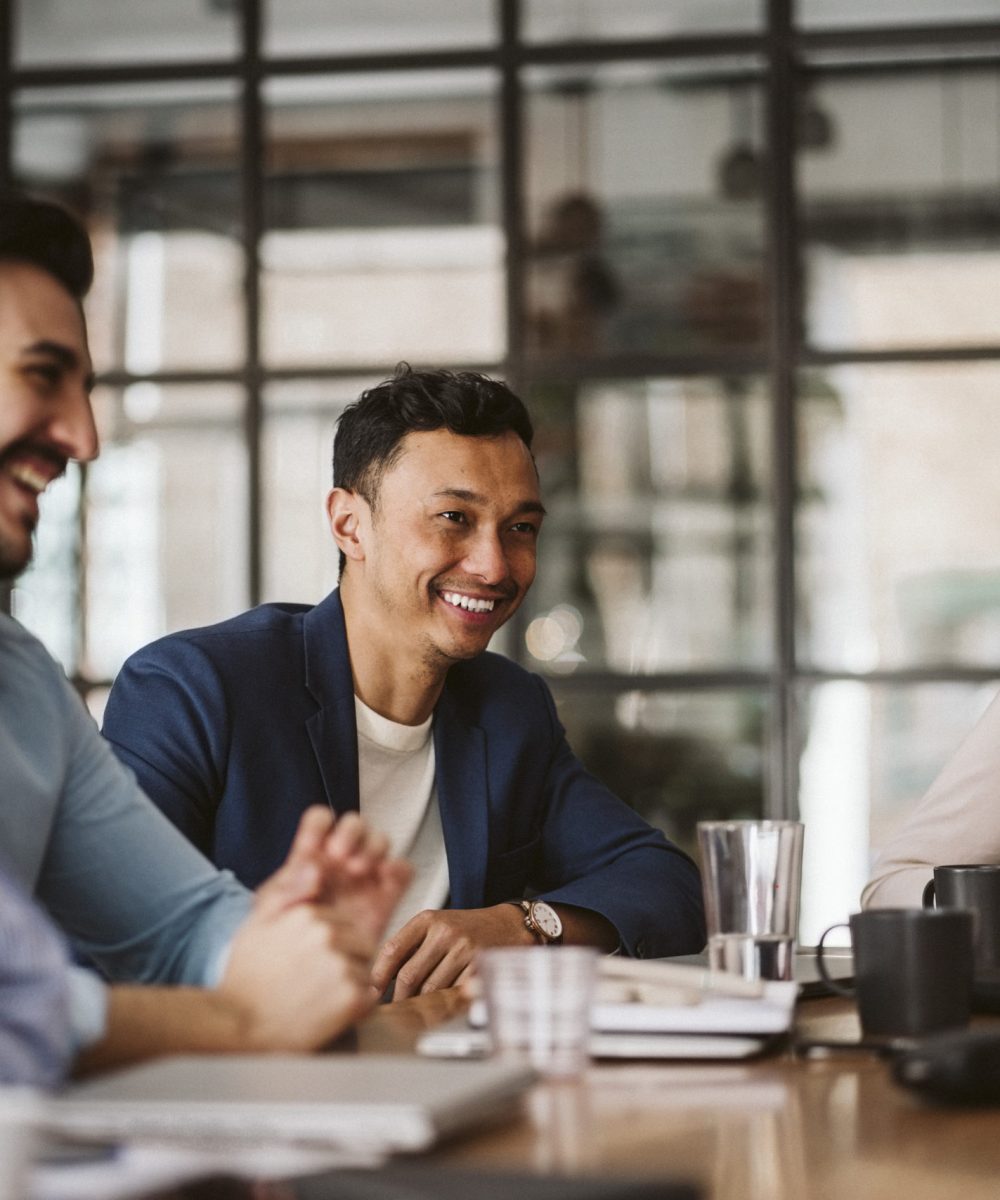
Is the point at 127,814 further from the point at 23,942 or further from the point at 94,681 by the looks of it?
the point at 94,681

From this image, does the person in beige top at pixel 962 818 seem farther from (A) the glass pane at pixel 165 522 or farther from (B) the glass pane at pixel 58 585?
(B) the glass pane at pixel 58 585

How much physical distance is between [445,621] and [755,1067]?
1.21 metres

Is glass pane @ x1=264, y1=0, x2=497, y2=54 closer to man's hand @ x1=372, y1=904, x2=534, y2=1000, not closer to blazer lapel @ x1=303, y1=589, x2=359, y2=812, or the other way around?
blazer lapel @ x1=303, y1=589, x2=359, y2=812

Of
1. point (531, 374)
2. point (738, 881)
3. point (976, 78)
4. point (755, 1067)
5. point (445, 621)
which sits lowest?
point (755, 1067)

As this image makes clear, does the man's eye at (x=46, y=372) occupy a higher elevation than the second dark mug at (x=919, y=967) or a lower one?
higher

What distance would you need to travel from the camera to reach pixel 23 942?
0.91 metres

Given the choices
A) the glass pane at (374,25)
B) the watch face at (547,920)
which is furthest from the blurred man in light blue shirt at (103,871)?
the glass pane at (374,25)

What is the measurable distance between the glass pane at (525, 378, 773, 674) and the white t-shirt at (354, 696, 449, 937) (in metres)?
2.04

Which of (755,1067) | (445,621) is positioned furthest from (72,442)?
(445,621)

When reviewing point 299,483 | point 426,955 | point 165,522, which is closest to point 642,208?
point 299,483

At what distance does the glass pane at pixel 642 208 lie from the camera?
4.46 meters

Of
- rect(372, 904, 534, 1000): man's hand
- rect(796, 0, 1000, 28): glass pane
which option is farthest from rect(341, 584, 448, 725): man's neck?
rect(796, 0, 1000, 28): glass pane

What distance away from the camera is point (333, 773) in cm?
221

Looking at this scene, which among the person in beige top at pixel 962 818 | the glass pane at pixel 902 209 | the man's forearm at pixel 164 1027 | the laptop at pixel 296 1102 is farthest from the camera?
the glass pane at pixel 902 209
